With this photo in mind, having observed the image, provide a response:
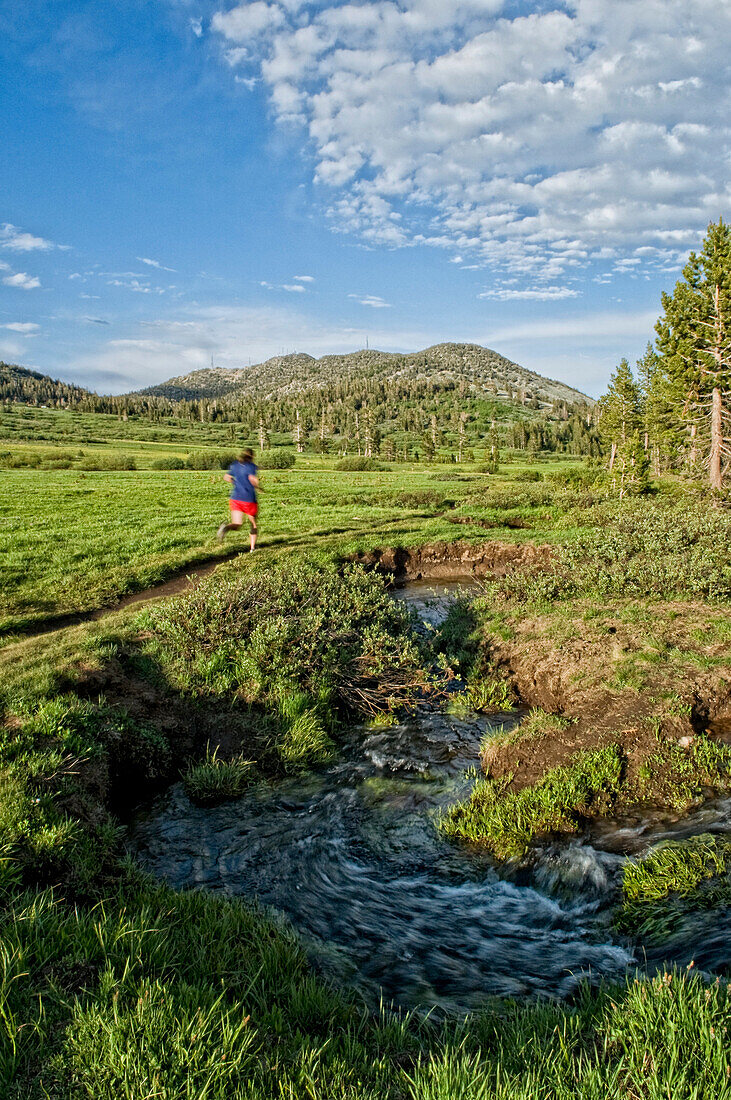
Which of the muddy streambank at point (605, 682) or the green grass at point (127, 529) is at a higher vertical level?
the green grass at point (127, 529)

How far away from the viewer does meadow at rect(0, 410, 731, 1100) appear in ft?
11.2

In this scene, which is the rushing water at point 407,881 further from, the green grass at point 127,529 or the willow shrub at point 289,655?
the green grass at point 127,529

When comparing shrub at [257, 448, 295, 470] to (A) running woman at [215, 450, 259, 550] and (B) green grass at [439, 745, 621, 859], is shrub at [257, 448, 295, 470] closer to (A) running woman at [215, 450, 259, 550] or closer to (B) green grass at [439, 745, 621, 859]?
(A) running woman at [215, 450, 259, 550]

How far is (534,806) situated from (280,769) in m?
4.40

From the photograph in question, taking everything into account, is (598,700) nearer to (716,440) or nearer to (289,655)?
(289,655)

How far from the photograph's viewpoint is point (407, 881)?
7.05 metres

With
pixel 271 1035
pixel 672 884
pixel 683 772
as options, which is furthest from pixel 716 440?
pixel 271 1035

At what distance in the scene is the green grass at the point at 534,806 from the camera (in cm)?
762

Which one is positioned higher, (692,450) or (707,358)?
(707,358)

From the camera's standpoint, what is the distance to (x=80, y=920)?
488 cm

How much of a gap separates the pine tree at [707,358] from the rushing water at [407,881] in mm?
36384

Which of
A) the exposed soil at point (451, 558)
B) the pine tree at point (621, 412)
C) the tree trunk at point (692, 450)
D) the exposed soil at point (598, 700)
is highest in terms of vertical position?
the pine tree at point (621, 412)

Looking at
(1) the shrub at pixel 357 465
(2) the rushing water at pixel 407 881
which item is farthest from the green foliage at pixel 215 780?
(1) the shrub at pixel 357 465

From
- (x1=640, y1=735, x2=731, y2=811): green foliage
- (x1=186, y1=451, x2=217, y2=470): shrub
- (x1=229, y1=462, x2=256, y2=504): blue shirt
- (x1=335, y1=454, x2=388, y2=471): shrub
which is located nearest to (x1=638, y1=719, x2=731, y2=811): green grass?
(x1=640, y1=735, x2=731, y2=811): green foliage
